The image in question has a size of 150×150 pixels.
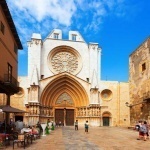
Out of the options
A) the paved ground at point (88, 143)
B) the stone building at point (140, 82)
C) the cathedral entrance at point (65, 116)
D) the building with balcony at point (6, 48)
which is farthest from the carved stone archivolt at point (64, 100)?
the paved ground at point (88, 143)

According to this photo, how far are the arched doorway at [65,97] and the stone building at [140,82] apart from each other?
27.1ft

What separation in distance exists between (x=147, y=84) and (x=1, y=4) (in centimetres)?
1667

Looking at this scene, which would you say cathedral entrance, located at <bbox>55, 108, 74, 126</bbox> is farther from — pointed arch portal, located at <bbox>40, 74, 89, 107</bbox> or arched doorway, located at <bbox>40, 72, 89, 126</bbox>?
pointed arch portal, located at <bbox>40, 74, 89, 107</bbox>

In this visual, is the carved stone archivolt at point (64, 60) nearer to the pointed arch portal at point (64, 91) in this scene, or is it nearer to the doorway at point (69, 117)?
the pointed arch portal at point (64, 91)

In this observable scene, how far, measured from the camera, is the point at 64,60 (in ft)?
131

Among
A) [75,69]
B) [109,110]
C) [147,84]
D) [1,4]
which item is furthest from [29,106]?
[1,4]

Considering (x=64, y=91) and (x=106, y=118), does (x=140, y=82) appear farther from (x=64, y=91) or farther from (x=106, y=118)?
(x=106, y=118)

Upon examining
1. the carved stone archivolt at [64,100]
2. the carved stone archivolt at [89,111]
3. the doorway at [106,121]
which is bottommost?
the doorway at [106,121]

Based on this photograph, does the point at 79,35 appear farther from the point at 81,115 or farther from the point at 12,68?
the point at 12,68

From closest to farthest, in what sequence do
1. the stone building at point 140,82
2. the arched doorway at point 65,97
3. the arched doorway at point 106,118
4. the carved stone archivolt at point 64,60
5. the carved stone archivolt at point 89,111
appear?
the stone building at point 140,82 → the carved stone archivolt at point 89,111 → the arched doorway at point 65,97 → the carved stone archivolt at point 64,60 → the arched doorway at point 106,118

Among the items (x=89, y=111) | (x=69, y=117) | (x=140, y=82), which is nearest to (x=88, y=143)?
(x=140, y=82)

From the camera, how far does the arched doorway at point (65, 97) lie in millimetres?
37772

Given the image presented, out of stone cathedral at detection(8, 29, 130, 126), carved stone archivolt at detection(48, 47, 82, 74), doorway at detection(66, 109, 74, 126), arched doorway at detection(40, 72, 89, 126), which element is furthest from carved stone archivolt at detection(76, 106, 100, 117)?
carved stone archivolt at detection(48, 47, 82, 74)

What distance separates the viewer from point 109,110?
40.9 metres
